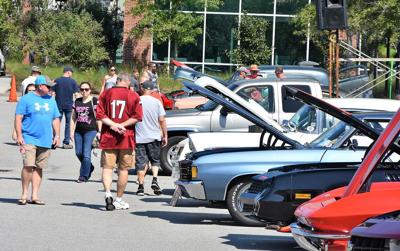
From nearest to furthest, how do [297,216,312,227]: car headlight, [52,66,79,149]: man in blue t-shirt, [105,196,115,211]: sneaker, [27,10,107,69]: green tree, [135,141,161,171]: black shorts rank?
[297,216,312,227]: car headlight < [105,196,115,211]: sneaker < [135,141,161,171]: black shorts < [52,66,79,149]: man in blue t-shirt < [27,10,107,69]: green tree

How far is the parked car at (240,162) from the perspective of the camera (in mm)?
12680

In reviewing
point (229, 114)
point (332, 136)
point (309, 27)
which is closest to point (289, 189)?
point (332, 136)

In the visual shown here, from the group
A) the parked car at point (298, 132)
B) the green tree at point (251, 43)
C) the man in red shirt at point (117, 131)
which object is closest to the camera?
the man in red shirt at point (117, 131)

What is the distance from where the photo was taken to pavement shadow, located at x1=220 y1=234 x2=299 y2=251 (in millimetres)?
11430

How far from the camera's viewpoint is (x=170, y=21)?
44344 mm

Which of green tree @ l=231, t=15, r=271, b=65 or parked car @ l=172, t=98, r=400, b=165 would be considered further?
green tree @ l=231, t=15, r=271, b=65

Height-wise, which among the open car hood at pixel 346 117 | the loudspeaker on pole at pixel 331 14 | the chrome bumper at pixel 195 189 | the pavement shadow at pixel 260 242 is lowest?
the pavement shadow at pixel 260 242

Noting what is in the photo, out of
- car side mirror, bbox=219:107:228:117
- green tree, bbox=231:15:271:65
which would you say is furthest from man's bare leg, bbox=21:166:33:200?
green tree, bbox=231:15:271:65

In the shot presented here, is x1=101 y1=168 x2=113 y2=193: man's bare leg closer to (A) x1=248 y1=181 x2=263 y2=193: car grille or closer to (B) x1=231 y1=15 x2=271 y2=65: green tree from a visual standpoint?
(A) x1=248 y1=181 x2=263 y2=193: car grille

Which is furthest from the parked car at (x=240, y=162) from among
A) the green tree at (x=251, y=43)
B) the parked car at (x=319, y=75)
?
the green tree at (x=251, y=43)

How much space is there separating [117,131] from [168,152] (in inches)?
205

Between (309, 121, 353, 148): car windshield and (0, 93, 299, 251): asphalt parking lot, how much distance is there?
1.35 meters

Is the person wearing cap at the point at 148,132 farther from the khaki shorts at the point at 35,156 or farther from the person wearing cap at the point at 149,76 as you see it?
the khaki shorts at the point at 35,156

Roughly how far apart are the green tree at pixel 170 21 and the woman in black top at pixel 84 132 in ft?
85.9
